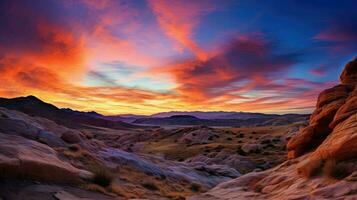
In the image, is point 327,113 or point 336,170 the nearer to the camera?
point 336,170

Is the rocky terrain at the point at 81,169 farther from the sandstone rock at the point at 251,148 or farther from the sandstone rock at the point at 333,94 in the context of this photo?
the sandstone rock at the point at 333,94

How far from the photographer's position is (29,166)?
14062mm

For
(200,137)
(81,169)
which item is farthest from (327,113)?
(200,137)

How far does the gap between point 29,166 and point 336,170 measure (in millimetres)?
12085

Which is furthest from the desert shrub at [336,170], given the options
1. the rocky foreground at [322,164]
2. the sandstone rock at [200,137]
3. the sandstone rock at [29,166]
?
the sandstone rock at [200,137]

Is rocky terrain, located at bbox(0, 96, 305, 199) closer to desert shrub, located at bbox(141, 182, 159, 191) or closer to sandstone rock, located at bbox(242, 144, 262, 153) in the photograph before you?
desert shrub, located at bbox(141, 182, 159, 191)

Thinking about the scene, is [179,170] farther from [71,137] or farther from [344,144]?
[344,144]

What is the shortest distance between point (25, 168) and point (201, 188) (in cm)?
1665

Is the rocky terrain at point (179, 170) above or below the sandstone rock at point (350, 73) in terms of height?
below

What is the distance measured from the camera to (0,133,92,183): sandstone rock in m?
13.3

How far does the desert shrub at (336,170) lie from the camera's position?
444 inches

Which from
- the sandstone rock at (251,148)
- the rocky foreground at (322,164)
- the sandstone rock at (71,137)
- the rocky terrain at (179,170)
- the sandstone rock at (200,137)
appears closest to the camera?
A: the rocky foreground at (322,164)

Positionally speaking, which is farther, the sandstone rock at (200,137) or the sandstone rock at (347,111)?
the sandstone rock at (200,137)

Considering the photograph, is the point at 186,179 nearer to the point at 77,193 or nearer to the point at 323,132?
the point at 323,132
